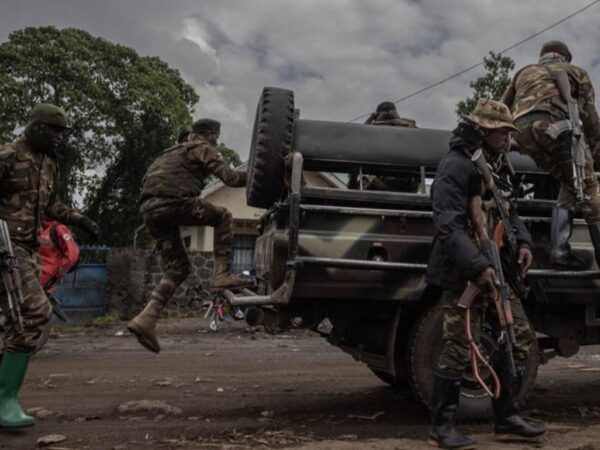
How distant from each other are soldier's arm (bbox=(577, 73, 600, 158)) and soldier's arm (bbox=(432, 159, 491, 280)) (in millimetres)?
1698

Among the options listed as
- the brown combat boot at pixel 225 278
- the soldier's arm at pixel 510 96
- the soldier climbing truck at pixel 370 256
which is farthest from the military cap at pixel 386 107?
the brown combat boot at pixel 225 278

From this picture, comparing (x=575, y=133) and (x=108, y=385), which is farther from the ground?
(x=575, y=133)

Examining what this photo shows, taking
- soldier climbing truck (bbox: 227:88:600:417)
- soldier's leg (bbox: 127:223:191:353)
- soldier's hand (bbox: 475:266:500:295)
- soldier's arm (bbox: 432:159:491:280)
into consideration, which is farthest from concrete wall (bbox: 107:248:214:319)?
soldier's hand (bbox: 475:266:500:295)

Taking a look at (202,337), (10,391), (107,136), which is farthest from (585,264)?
(107,136)

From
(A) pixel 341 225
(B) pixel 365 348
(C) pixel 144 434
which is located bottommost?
(C) pixel 144 434

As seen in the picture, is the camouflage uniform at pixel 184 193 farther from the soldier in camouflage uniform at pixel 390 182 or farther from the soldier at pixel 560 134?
the soldier at pixel 560 134

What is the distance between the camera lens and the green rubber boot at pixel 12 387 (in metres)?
4.73

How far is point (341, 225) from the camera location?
15.9 ft

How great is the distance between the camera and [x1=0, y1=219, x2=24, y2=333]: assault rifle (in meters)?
4.66

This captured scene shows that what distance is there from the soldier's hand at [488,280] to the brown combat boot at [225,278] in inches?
82.4

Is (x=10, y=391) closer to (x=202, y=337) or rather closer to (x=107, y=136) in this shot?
(x=202, y=337)

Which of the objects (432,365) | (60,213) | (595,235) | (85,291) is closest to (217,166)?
(60,213)

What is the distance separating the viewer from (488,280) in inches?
163

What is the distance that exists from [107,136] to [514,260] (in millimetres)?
21523
